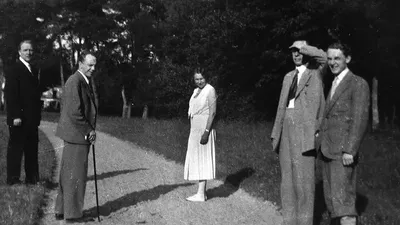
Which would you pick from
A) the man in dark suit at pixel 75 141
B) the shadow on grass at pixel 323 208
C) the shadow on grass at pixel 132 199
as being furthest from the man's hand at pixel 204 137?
the man in dark suit at pixel 75 141

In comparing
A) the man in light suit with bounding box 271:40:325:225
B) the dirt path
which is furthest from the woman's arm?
the man in light suit with bounding box 271:40:325:225

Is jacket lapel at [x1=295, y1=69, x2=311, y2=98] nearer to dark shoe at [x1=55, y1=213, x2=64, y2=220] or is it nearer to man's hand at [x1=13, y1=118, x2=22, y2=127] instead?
dark shoe at [x1=55, y1=213, x2=64, y2=220]

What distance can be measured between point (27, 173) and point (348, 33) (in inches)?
803

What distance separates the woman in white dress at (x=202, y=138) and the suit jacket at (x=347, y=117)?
9.10 ft

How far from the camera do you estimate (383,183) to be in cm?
790

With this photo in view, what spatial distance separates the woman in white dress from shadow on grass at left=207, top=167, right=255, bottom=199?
0.45 meters

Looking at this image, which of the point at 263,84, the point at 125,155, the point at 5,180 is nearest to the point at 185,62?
the point at 263,84

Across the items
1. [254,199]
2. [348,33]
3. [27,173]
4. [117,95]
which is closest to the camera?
[254,199]

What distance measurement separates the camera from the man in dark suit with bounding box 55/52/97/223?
5.89 meters

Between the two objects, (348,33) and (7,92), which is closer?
(7,92)

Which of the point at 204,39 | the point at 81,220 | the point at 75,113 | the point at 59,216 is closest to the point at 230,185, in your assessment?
the point at 81,220

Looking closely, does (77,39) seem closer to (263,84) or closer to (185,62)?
(185,62)

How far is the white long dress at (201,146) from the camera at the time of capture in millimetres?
7520

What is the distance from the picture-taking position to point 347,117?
4.83 meters
